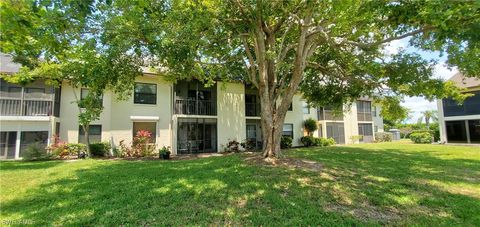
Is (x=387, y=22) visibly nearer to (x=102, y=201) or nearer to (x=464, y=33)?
(x=464, y=33)

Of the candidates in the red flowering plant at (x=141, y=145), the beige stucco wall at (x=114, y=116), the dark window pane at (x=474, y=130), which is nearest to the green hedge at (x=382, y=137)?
the dark window pane at (x=474, y=130)

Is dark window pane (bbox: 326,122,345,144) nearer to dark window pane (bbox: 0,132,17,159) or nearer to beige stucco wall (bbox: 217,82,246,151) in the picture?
beige stucco wall (bbox: 217,82,246,151)

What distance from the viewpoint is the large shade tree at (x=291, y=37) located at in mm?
5938

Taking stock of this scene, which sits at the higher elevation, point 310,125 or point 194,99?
point 194,99

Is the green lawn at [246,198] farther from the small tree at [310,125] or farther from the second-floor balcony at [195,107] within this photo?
the small tree at [310,125]

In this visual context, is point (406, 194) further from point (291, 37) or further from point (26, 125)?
point (26, 125)

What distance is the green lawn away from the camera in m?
5.16

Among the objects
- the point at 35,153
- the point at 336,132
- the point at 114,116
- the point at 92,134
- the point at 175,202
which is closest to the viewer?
the point at 175,202

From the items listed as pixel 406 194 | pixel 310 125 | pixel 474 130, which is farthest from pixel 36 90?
pixel 474 130

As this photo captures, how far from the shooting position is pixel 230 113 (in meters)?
21.3

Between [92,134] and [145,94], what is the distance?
15.1 feet

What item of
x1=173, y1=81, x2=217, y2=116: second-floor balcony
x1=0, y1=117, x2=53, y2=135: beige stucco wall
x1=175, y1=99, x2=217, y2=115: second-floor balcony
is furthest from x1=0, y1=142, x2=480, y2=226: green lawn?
x1=173, y1=81, x2=217, y2=116: second-floor balcony

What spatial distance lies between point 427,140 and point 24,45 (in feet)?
116

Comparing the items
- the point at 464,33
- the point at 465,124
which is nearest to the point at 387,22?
the point at 464,33
